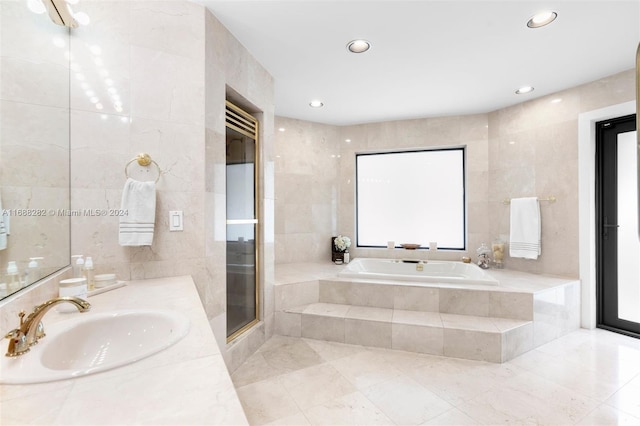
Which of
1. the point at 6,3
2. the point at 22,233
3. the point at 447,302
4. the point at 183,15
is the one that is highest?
the point at 183,15

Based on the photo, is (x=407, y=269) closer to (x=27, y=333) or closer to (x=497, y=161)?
(x=497, y=161)

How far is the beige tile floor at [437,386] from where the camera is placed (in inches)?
68.0

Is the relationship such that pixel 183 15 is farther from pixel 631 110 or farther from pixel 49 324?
pixel 631 110

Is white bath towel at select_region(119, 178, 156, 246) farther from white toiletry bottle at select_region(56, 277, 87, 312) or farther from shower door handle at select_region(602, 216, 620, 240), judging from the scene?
shower door handle at select_region(602, 216, 620, 240)

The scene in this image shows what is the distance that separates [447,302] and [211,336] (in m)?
2.45

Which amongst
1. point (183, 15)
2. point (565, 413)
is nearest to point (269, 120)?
point (183, 15)

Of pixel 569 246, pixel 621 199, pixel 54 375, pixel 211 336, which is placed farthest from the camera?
pixel 569 246

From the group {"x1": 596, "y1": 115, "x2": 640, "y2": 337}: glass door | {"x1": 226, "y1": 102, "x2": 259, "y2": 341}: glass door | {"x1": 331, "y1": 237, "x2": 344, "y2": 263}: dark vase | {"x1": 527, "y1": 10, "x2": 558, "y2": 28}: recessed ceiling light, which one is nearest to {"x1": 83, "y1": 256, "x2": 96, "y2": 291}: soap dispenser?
{"x1": 226, "y1": 102, "x2": 259, "y2": 341}: glass door

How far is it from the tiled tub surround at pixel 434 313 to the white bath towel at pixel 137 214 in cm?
154

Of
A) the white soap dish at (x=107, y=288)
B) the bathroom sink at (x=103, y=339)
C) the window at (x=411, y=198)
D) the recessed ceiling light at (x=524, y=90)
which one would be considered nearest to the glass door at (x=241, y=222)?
the white soap dish at (x=107, y=288)

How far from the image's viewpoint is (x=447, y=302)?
2.77 meters

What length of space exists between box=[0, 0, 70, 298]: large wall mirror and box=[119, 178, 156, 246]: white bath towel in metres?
0.26

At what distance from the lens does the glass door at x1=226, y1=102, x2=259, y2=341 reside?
231 cm

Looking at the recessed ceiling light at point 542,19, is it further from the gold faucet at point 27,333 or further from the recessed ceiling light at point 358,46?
the gold faucet at point 27,333
